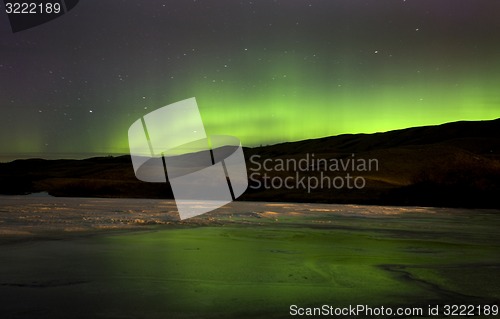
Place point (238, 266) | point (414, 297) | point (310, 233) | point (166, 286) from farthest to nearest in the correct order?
point (310, 233) → point (238, 266) → point (166, 286) → point (414, 297)

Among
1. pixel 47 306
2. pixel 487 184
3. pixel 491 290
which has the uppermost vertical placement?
pixel 47 306

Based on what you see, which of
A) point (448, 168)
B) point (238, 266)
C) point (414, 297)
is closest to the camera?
point (414, 297)

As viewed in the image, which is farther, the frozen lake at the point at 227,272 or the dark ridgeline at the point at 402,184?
the dark ridgeline at the point at 402,184

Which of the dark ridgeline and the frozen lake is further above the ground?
the frozen lake

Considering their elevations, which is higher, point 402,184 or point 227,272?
point 227,272

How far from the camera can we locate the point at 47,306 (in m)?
3.92

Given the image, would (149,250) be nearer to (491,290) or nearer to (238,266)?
(238,266)

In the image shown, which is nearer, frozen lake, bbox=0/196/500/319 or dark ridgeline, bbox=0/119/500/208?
frozen lake, bbox=0/196/500/319

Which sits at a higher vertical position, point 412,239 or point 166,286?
point 166,286

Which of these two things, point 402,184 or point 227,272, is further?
point 402,184

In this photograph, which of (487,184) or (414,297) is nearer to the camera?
(414,297)

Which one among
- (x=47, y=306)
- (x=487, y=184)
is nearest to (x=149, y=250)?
(x=47, y=306)

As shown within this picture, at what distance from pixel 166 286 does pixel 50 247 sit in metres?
3.31

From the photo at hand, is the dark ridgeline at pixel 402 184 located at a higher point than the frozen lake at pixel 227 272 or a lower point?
lower
